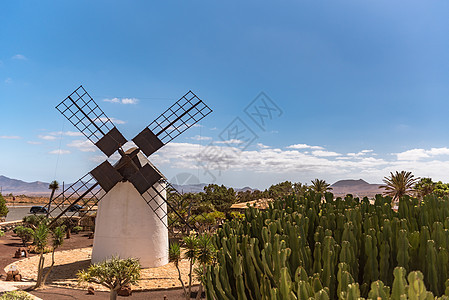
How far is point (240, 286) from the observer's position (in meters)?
5.25

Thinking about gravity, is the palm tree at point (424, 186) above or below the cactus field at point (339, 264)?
above

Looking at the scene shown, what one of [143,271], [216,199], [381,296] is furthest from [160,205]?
[216,199]

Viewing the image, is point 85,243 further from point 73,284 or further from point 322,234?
point 322,234

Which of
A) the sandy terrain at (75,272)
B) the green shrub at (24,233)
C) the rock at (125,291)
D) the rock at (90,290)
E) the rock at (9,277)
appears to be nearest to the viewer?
the rock at (125,291)

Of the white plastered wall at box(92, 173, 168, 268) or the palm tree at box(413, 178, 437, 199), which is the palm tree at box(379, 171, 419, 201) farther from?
the white plastered wall at box(92, 173, 168, 268)

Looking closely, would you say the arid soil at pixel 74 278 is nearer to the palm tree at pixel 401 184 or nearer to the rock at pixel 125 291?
the rock at pixel 125 291

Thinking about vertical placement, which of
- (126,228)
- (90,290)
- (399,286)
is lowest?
(90,290)

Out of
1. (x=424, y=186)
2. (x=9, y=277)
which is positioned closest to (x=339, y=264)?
(x=9, y=277)

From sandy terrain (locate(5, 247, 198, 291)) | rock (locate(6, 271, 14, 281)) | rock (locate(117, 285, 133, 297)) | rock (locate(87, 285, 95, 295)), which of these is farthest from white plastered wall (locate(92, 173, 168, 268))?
rock (locate(6, 271, 14, 281))

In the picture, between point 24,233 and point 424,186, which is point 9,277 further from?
point 424,186

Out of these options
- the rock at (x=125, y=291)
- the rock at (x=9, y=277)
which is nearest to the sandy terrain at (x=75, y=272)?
the rock at (x=125, y=291)

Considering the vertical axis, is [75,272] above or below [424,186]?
below

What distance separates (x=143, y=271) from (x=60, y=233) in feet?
15.5

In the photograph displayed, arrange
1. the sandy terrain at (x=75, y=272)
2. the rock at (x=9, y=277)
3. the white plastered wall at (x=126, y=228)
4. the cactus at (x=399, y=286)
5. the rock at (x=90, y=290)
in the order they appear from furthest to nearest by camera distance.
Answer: the white plastered wall at (x=126, y=228)
the rock at (x=9, y=277)
the sandy terrain at (x=75, y=272)
the rock at (x=90, y=290)
the cactus at (x=399, y=286)
